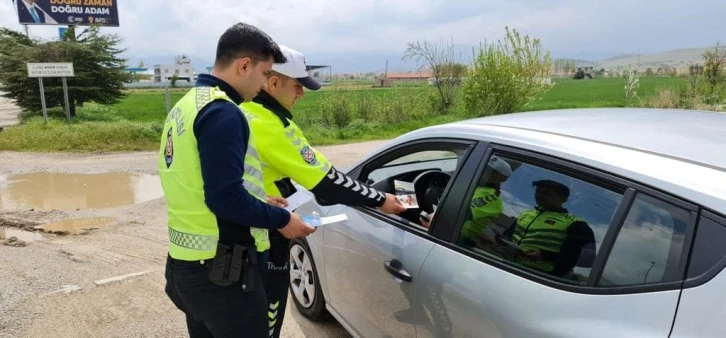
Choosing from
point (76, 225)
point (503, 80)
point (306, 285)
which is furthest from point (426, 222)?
point (503, 80)

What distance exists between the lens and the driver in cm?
223

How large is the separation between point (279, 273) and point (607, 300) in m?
1.46

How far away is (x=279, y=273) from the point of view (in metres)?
2.48

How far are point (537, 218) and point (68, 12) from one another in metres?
26.6

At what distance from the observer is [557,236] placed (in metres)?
2.01

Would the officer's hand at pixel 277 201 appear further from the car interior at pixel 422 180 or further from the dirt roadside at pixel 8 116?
the dirt roadside at pixel 8 116

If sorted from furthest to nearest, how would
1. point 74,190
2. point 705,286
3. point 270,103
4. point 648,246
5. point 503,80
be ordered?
point 503,80
point 74,190
point 270,103
point 648,246
point 705,286

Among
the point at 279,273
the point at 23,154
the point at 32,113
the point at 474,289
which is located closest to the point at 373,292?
the point at 279,273

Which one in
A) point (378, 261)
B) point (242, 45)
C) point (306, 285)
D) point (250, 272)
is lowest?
point (306, 285)

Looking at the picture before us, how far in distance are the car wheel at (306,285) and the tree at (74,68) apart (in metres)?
20.1

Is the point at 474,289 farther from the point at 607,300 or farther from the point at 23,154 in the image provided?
the point at 23,154

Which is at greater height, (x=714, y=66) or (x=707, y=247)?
(x=714, y=66)

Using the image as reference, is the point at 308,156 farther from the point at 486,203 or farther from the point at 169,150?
the point at 486,203

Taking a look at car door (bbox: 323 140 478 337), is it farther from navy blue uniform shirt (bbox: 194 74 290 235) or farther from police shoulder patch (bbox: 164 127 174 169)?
police shoulder patch (bbox: 164 127 174 169)
